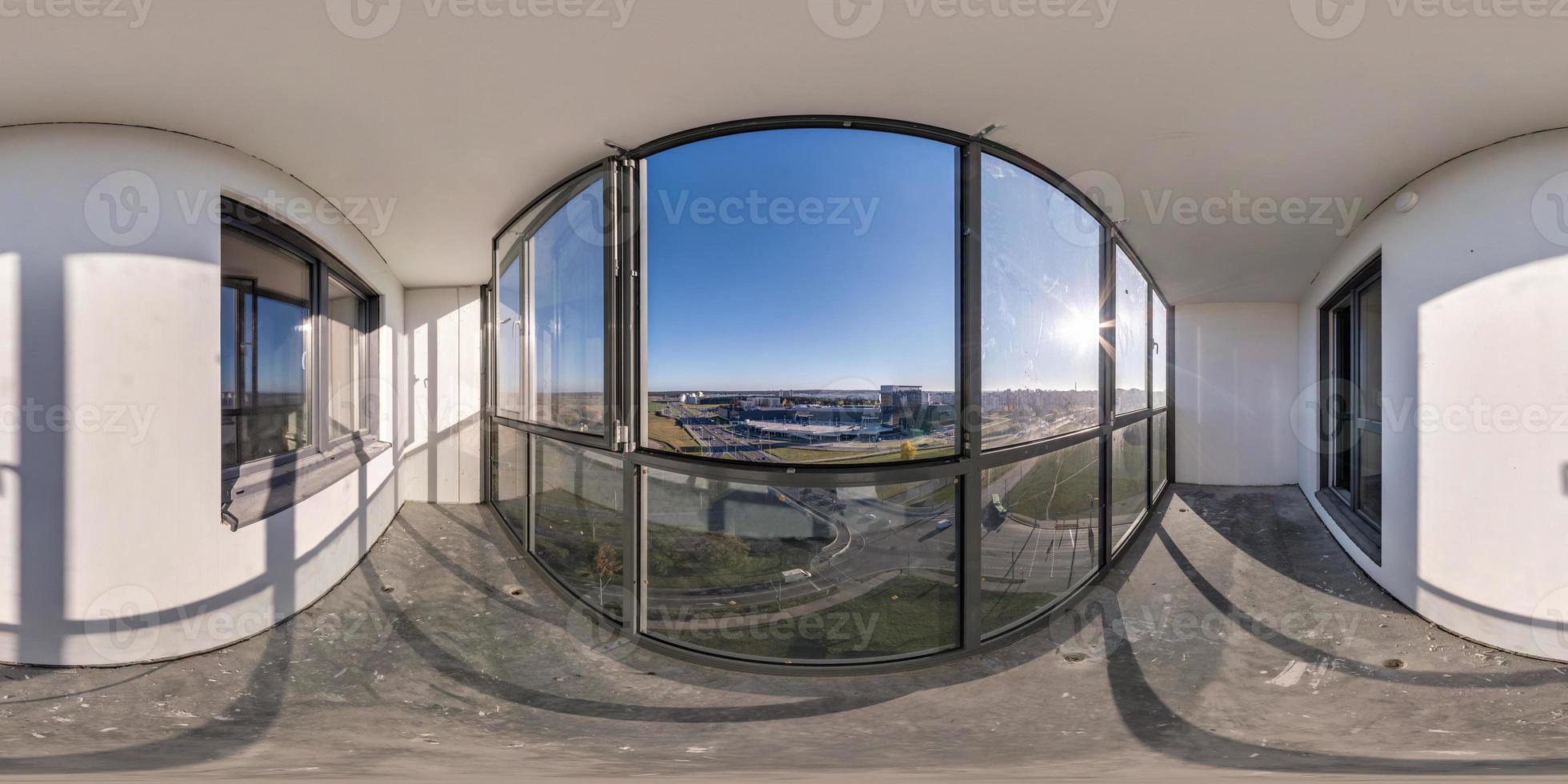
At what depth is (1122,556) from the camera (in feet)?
14.1

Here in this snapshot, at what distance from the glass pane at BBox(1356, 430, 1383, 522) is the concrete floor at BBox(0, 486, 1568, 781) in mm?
931

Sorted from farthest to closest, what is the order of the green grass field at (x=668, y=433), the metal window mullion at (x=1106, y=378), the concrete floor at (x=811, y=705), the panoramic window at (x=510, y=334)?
the panoramic window at (x=510, y=334), the metal window mullion at (x=1106, y=378), the green grass field at (x=668, y=433), the concrete floor at (x=811, y=705)

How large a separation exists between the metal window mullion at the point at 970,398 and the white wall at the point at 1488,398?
245 centimetres

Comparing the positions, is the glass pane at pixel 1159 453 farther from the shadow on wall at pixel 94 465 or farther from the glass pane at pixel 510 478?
the shadow on wall at pixel 94 465

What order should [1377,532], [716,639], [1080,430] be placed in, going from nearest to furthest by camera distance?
[716,639] < [1080,430] < [1377,532]

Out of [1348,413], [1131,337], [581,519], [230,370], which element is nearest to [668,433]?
[581,519]

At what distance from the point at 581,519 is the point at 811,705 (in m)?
1.96

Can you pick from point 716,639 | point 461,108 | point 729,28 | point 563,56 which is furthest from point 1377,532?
point 461,108

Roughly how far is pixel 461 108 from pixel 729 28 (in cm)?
135

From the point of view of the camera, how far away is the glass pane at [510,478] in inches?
184

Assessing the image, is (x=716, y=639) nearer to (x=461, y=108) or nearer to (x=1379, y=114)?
(x=461, y=108)

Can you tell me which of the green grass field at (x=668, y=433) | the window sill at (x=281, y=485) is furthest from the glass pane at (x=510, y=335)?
the green grass field at (x=668, y=433)

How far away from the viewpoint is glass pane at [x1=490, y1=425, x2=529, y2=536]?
15.4 ft

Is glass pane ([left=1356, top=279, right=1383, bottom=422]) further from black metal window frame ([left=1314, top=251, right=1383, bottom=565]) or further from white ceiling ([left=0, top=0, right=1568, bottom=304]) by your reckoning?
white ceiling ([left=0, top=0, right=1568, bottom=304])
